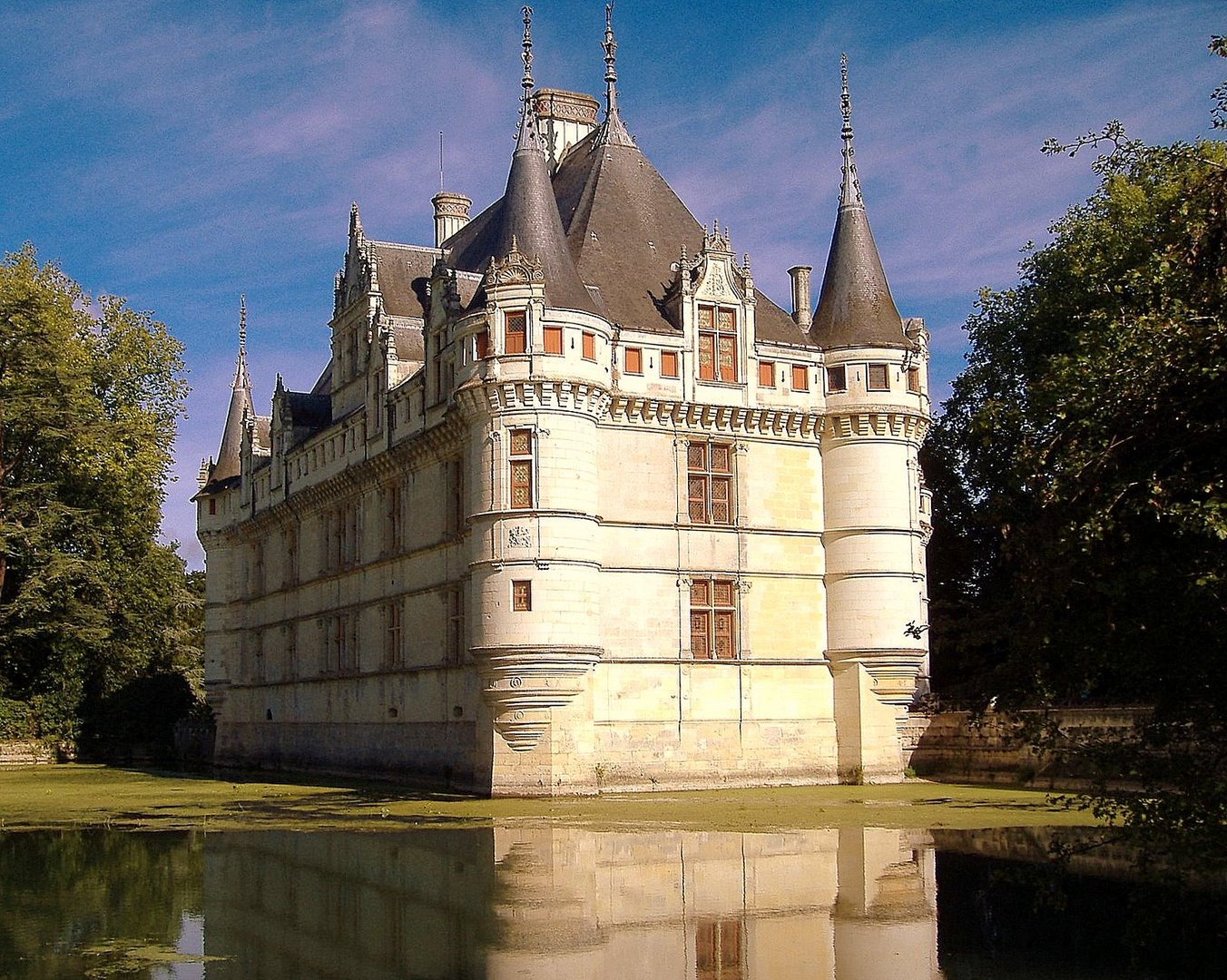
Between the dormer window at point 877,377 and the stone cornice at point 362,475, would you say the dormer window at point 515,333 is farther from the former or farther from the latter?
the dormer window at point 877,377

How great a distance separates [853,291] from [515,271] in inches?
319

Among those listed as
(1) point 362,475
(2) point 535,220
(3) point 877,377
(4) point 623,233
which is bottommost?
(1) point 362,475

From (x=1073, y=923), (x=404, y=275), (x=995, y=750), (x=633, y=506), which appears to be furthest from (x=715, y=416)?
(x=1073, y=923)

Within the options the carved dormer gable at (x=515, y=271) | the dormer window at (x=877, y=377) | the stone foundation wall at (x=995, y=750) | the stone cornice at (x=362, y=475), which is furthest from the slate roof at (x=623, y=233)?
the stone foundation wall at (x=995, y=750)

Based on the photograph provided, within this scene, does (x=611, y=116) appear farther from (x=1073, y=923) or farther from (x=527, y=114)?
(x=1073, y=923)

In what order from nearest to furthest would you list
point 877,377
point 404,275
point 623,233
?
point 877,377, point 623,233, point 404,275

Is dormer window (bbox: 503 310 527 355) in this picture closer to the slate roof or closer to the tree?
the slate roof

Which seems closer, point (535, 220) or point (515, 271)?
point (515, 271)

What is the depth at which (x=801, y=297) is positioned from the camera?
34.0m

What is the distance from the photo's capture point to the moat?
34.9 feet

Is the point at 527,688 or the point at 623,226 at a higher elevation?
the point at 623,226

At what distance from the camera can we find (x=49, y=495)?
43.1m

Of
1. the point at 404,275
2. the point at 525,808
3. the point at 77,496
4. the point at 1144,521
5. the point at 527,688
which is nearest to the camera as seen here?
the point at 1144,521

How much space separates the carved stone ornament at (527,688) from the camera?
87.2 feet
